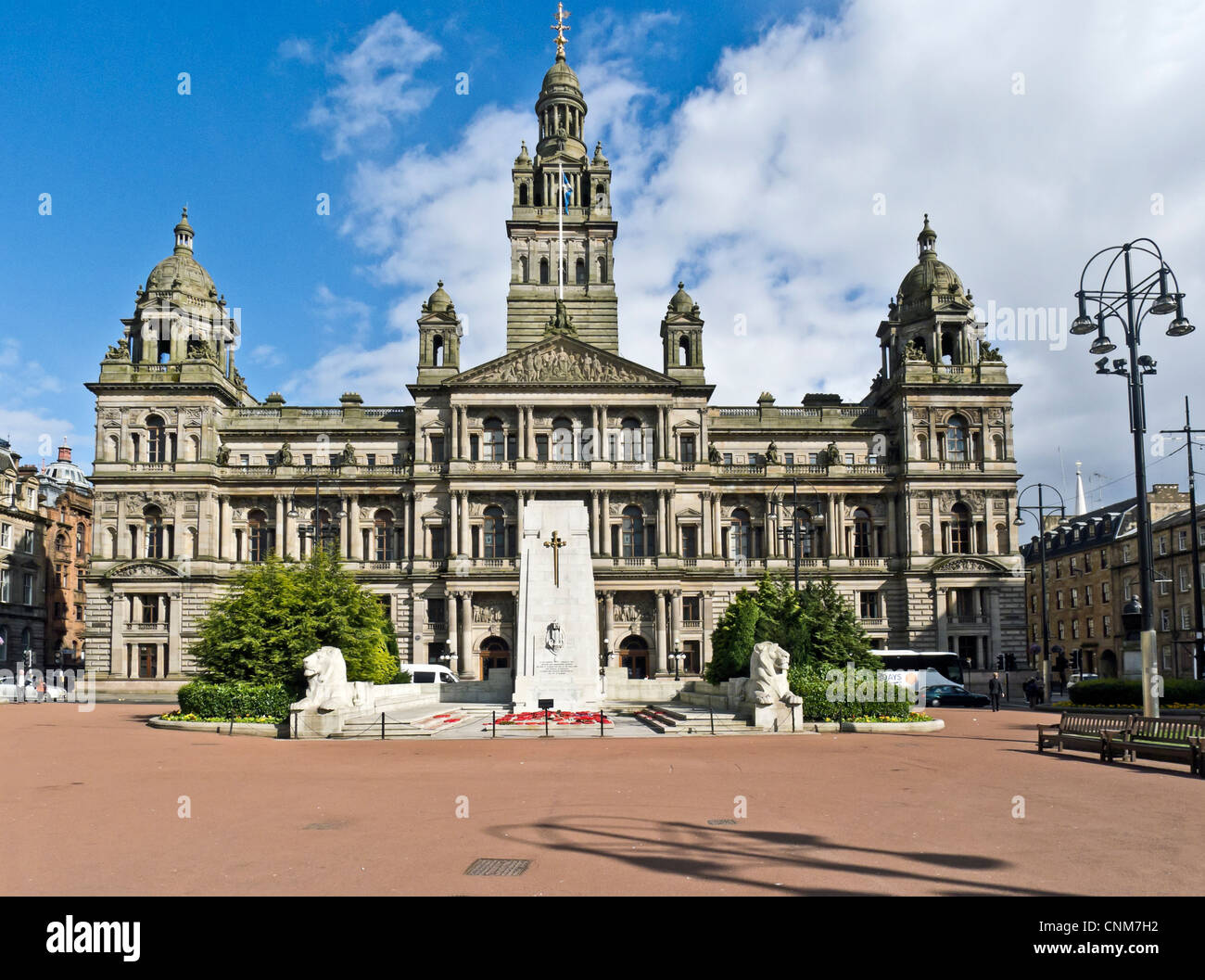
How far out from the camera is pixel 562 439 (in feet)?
221

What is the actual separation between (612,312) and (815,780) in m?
61.0

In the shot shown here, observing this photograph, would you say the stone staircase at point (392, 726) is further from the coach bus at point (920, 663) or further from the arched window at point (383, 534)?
the arched window at point (383, 534)

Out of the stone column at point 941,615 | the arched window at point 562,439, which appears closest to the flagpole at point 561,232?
the arched window at point 562,439

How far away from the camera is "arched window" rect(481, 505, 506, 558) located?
6669 cm

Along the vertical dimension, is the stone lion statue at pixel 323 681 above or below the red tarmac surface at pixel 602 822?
above

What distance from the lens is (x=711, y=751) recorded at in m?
23.3

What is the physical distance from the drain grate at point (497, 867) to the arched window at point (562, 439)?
56391 millimetres

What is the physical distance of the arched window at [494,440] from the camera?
6744 centimetres

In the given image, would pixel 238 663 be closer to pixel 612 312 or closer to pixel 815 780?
pixel 815 780

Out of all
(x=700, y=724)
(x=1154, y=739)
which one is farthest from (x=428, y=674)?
(x=1154, y=739)

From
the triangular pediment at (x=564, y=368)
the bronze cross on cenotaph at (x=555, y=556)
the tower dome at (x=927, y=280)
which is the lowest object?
the bronze cross on cenotaph at (x=555, y=556)

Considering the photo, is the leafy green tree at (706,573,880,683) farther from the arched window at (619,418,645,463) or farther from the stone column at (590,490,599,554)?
the arched window at (619,418,645,463)

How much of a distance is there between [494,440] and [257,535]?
18.7 metres
